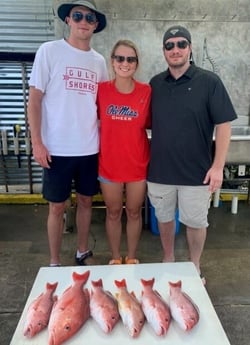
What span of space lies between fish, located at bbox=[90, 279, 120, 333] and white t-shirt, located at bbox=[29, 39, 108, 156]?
→ 923 millimetres

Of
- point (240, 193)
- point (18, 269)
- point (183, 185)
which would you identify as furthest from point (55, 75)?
point (240, 193)

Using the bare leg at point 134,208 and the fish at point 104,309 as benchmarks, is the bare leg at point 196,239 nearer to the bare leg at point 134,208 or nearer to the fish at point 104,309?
the bare leg at point 134,208

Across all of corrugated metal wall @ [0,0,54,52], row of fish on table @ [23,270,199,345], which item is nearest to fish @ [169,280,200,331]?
row of fish on table @ [23,270,199,345]

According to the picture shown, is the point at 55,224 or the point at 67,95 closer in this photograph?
the point at 67,95

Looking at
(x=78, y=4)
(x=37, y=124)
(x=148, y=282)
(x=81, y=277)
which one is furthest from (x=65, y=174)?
(x=78, y=4)

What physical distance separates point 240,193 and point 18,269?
2.50 m

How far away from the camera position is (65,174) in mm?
2119

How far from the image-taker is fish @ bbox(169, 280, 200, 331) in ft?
4.26

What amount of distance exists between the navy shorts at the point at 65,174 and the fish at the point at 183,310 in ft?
3.27

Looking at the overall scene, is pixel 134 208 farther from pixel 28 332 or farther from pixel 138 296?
pixel 28 332

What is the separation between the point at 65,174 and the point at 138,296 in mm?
933

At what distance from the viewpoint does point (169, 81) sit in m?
1.96

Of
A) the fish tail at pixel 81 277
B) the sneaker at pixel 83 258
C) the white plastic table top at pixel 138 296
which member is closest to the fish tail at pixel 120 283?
the white plastic table top at pixel 138 296

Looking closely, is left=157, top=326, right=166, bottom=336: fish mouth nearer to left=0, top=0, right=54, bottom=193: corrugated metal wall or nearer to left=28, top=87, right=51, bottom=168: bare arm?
left=28, top=87, right=51, bottom=168: bare arm
